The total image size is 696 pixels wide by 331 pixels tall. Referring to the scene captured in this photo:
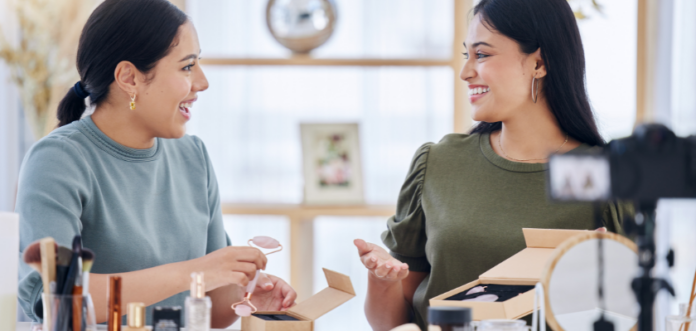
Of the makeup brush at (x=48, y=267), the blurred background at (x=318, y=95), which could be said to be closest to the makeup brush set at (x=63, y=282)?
the makeup brush at (x=48, y=267)

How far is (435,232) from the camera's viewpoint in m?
1.40

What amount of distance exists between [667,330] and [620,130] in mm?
1751

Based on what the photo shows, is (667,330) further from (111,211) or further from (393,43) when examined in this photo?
(393,43)

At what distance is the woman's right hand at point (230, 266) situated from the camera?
110 centimetres

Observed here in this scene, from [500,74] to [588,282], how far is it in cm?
68

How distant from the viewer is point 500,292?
0.97 metres

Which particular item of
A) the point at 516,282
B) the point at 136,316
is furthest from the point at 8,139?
the point at 516,282

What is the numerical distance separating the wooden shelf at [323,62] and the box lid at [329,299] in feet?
4.94

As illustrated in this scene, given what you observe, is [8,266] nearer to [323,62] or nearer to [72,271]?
[72,271]

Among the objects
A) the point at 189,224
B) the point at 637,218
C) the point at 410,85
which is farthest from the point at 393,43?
the point at 637,218

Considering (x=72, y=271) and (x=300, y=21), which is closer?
(x=72, y=271)

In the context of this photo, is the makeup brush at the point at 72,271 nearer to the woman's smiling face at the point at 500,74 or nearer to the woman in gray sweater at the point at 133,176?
the woman in gray sweater at the point at 133,176

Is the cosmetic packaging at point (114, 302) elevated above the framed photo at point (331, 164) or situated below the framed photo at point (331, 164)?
below

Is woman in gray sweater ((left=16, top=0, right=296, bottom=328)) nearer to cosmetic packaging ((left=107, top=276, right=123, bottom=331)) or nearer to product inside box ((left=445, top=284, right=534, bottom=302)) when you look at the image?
cosmetic packaging ((left=107, top=276, right=123, bottom=331))
